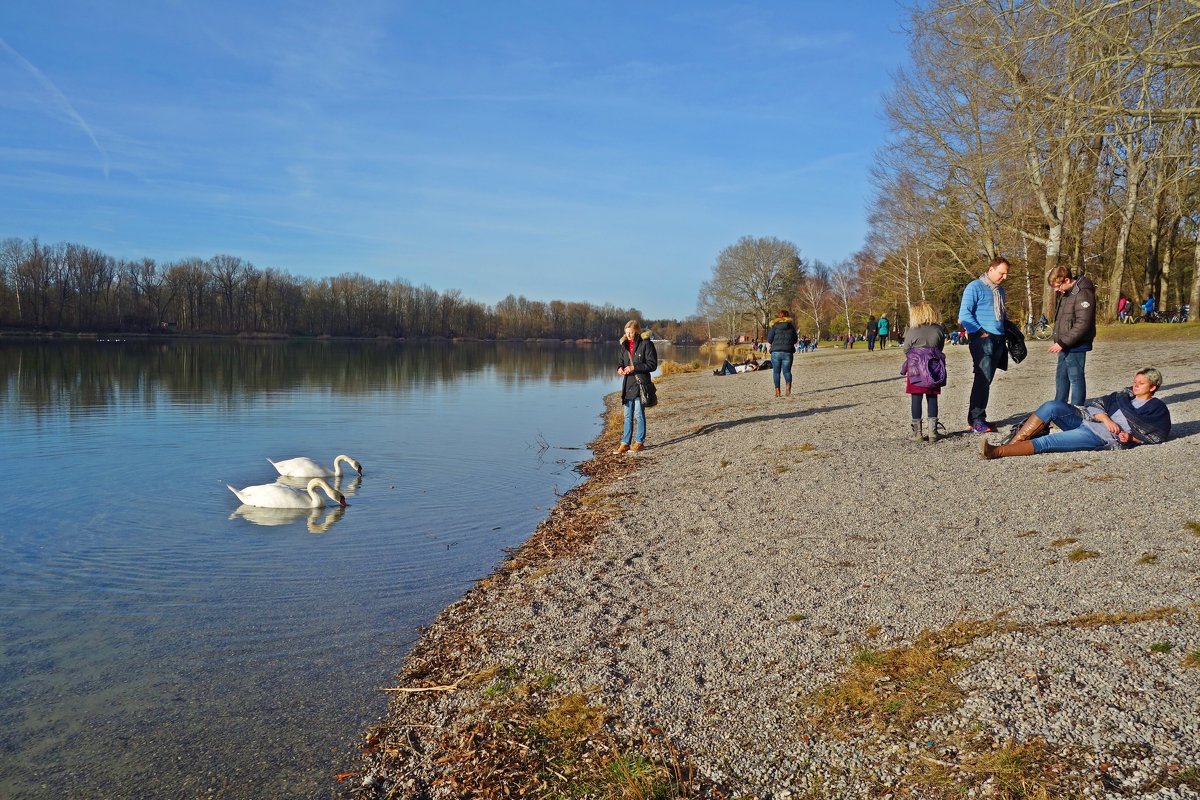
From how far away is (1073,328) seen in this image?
10.3 m

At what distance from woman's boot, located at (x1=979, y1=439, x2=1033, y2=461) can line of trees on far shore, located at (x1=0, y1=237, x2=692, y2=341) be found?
106 metres

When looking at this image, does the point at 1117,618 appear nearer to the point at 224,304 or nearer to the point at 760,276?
the point at 760,276

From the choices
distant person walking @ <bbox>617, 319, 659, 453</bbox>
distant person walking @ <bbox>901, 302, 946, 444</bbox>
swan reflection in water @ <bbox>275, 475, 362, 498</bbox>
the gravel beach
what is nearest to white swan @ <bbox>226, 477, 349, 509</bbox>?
swan reflection in water @ <bbox>275, 475, 362, 498</bbox>

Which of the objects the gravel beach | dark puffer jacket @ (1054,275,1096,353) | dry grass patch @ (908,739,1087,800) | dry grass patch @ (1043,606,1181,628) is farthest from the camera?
dark puffer jacket @ (1054,275,1096,353)

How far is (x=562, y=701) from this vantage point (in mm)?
4809

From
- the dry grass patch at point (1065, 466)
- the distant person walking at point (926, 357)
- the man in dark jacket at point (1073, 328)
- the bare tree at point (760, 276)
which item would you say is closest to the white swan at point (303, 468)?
the distant person walking at point (926, 357)

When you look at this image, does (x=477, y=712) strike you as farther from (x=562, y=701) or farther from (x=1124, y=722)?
(x=1124, y=722)

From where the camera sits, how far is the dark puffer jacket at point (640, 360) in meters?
13.3

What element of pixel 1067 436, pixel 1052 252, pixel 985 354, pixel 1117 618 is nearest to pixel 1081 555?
pixel 1117 618

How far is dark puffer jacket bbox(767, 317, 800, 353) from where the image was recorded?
61.5ft

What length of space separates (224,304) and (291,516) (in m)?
115

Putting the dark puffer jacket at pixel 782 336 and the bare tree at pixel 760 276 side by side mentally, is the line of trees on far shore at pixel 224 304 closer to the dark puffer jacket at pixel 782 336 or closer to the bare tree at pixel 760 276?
the bare tree at pixel 760 276

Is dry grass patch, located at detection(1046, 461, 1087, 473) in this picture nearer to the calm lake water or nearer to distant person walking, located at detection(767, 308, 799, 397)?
the calm lake water

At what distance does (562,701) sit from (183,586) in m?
4.93
